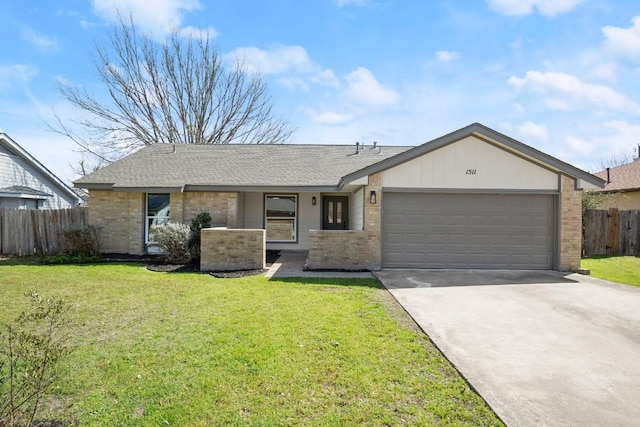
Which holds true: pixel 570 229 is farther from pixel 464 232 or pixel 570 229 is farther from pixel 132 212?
pixel 132 212

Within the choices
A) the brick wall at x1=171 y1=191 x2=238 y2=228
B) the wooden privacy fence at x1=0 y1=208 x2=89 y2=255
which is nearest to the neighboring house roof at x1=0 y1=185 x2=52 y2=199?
the wooden privacy fence at x1=0 y1=208 x2=89 y2=255

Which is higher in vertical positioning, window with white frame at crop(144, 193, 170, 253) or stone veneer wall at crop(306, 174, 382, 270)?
window with white frame at crop(144, 193, 170, 253)

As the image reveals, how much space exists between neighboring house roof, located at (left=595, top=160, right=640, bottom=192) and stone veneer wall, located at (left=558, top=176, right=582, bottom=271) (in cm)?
915

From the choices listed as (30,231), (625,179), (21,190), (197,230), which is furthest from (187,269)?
(625,179)

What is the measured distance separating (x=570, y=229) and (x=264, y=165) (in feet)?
34.6

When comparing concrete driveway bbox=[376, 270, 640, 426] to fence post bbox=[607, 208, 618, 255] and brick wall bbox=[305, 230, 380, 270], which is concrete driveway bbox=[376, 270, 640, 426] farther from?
fence post bbox=[607, 208, 618, 255]

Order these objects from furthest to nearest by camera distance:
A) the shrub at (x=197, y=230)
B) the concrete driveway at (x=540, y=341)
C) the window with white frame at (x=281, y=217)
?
the window with white frame at (x=281, y=217) → the shrub at (x=197, y=230) → the concrete driveway at (x=540, y=341)

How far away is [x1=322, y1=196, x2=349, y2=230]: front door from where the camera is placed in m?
14.5

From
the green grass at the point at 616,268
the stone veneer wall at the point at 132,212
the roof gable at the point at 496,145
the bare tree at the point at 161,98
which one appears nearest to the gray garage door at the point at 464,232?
the roof gable at the point at 496,145

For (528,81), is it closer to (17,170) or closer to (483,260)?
(483,260)

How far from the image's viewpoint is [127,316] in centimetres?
565

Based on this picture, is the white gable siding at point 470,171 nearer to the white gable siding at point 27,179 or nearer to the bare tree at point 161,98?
the white gable siding at point 27,179

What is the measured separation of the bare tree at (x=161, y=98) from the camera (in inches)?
894

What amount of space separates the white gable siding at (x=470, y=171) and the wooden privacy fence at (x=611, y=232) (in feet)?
18.5
